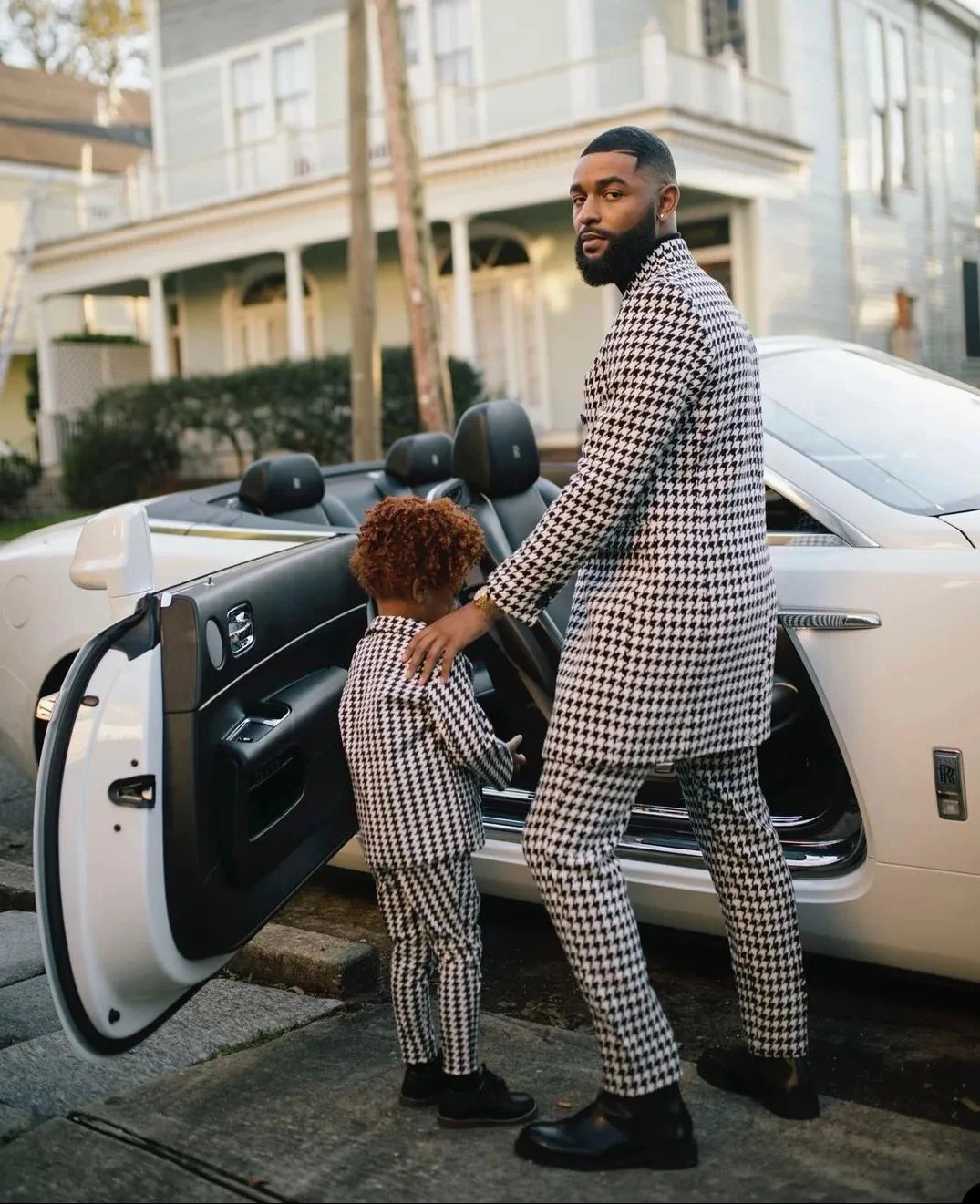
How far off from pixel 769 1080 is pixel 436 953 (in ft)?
2.21

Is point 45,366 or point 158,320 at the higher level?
point 158,320

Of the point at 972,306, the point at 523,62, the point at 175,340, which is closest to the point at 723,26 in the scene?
the point at 523,62

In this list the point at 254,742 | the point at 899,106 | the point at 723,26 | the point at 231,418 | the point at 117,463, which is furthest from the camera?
Answer: the point at 899,106

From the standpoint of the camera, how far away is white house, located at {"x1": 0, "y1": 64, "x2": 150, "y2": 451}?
28.7m

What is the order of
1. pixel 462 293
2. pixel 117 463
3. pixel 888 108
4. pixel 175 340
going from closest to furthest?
1. pixel 462 293
2. pixel 117 463
3. pixel 888 108
4. pixel 175 340

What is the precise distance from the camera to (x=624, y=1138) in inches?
99.0

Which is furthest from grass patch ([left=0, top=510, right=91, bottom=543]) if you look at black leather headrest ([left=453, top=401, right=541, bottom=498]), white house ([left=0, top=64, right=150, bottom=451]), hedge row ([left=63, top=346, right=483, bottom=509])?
black leather headrest ([left=453, top=401, right=541, bottom=498])

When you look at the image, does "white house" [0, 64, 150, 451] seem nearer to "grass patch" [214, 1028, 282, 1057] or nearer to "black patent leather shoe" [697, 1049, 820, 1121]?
"grass patch" [214, 1028, 282, 1057]

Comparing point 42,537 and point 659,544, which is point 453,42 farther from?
point 659,544

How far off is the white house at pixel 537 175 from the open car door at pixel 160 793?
46.3 ft

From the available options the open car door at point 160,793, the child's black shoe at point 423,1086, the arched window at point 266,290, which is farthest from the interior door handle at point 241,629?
the arched window at point 266,290

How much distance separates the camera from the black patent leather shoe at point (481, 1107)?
8.89ft

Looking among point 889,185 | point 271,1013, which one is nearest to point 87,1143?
point 271,1013

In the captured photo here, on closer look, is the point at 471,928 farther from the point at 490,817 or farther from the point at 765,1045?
the point at 490,817
